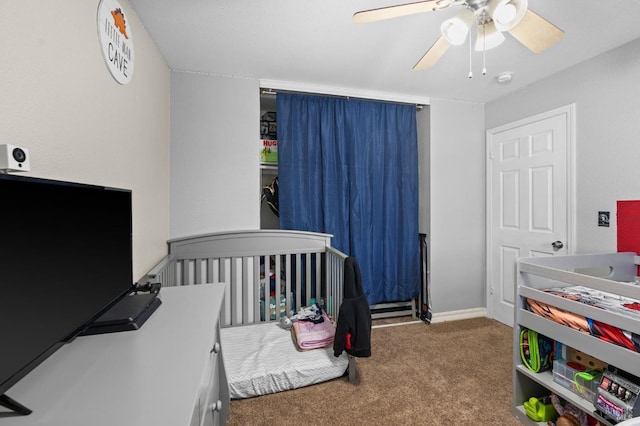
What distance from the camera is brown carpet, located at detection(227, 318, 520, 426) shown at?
1.59 metres

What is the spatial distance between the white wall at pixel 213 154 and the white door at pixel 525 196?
8.03 ft

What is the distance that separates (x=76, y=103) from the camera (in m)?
1.06

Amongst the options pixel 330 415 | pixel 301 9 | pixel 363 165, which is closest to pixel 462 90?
pixel 363 165

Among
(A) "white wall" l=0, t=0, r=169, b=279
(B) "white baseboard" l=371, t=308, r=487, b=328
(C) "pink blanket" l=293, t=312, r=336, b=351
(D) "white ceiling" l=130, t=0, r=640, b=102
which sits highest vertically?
(D) "white ceiling" l=130, t=0, r=640, b=102

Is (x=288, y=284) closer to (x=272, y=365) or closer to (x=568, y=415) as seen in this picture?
(x=272, y=365)

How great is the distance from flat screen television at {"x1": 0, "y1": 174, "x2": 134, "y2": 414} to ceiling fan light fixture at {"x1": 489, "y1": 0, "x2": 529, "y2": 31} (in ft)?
5.53

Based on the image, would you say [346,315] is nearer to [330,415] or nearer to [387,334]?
[330,415]

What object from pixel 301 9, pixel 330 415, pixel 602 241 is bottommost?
pixel 330 415

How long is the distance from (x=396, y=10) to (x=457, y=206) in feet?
7.46

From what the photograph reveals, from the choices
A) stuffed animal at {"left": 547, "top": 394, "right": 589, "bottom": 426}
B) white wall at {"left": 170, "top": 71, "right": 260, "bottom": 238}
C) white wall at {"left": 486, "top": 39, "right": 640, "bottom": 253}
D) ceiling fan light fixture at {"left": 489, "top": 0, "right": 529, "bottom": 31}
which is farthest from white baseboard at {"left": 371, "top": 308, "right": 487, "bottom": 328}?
ceiling fan light fixture at {"left": 489, "top": 0, "right": 529, "bottom": 31}

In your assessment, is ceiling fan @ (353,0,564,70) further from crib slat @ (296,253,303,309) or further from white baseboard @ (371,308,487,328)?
white baseboard @ (371,308,487,328)

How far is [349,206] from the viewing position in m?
2.72

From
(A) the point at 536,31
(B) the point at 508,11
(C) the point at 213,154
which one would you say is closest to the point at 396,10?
(B) the point at 508,11

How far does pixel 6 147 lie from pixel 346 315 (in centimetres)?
169
